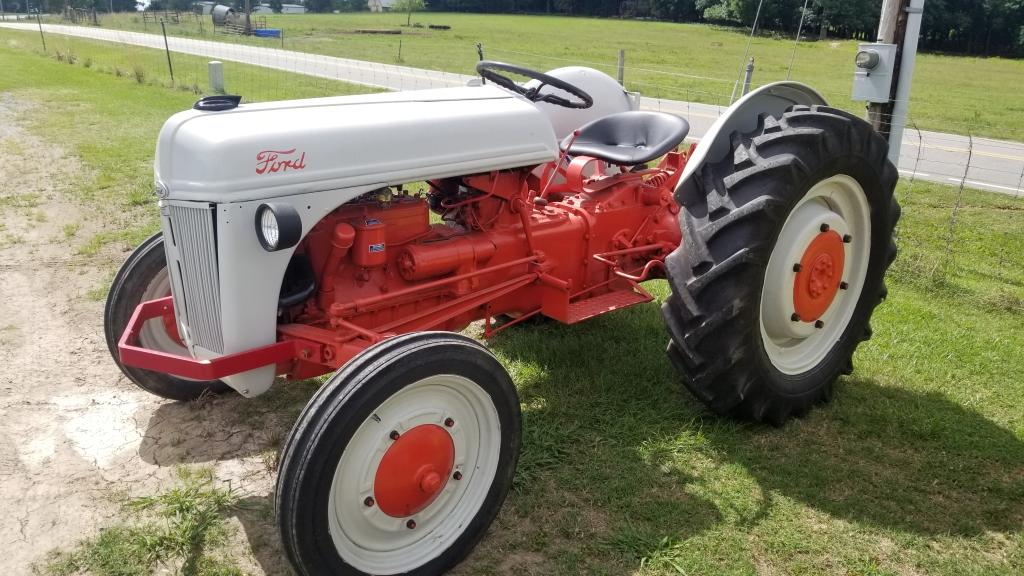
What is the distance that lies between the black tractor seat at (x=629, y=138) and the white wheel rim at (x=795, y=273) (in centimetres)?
81

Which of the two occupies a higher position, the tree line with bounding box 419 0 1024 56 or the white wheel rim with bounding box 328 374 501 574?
the tree line with bounding box 419 0 1024 56

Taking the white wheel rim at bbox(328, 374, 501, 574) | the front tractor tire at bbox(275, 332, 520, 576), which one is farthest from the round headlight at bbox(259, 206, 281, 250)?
the white wheel rim at bbox(328, 374, 501, 574)

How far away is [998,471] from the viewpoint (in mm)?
3451

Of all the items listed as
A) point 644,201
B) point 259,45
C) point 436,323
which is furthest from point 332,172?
point 259,45

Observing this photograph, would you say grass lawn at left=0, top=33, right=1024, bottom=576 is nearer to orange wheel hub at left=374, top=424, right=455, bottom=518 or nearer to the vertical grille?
orange wheel hub at left=374, top=424, right=455, bottom=518

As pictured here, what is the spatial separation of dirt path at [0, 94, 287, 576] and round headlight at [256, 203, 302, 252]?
1113 millimetres

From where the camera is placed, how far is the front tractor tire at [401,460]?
245 cm

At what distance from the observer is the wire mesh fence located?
20.5 ft

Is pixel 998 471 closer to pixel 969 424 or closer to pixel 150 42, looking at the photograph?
pixel 969 424

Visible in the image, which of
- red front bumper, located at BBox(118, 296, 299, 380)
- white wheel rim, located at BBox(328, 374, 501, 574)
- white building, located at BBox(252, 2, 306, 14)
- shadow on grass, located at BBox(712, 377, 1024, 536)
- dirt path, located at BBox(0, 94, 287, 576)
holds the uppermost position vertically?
white building, located at BBox(252, 2, 306, 14)

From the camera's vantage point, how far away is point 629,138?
173 inches

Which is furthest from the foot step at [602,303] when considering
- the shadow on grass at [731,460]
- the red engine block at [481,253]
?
the shadow on grass at [731,460]

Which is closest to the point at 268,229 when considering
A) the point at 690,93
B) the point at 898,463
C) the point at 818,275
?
the point at 818,275

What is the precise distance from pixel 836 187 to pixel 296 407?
2805 millimetres
